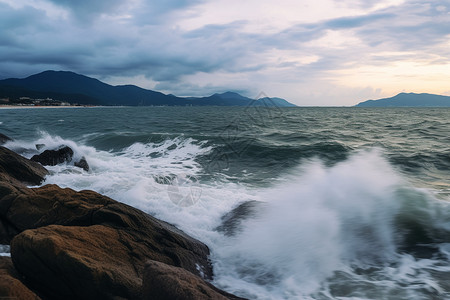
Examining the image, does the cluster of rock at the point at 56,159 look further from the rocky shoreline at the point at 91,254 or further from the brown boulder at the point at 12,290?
the brown boulder at the point at 12,290

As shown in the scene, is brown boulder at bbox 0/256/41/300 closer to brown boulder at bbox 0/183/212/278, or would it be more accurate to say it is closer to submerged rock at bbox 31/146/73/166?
brown boulder at bbox 0/183/212/278

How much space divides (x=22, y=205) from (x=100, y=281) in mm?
3045

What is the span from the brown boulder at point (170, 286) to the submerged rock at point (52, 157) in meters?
10.9

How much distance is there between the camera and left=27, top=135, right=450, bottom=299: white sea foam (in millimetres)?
4688

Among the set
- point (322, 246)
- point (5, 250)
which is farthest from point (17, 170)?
point (322, 246)

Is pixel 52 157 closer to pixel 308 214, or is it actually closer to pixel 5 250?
pixel 5 250

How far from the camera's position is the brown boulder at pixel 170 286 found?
10.0ft

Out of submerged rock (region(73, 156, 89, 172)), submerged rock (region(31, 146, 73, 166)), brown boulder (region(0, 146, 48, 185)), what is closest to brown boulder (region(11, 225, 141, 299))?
brown boulder (region(0, 146, 48, 185))

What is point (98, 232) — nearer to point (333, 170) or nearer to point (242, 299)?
point (242, 299)

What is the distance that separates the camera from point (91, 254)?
11.9 feet

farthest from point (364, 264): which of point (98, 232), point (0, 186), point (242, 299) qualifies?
point (0, 186)

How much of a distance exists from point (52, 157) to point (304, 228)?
11.0 m

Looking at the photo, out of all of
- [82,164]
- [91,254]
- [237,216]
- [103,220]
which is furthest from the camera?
[82,164]

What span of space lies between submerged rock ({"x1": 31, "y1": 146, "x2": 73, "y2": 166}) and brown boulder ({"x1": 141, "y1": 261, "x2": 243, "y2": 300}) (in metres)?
10.9
